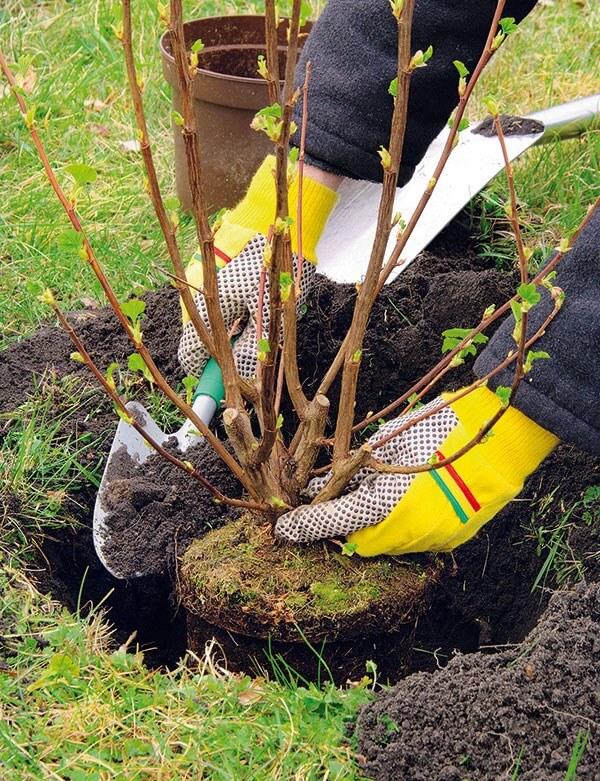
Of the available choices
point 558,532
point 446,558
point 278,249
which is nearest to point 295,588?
point 446,558

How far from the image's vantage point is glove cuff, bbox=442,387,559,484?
1.66m

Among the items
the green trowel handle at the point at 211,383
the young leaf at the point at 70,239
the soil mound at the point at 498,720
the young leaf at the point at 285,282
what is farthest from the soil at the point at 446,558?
the young leaf at the point at 70,239

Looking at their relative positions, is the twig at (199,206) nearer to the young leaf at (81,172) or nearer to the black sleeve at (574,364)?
the young leaf at (81,172)

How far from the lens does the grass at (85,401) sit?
138 centimetres

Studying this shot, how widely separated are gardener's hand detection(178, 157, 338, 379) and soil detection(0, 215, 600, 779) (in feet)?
0.82

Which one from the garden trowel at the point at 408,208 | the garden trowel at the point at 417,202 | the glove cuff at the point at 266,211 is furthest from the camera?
the garden trowel at the point at 417,202

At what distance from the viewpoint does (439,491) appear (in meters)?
1.65

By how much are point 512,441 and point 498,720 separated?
52 cm

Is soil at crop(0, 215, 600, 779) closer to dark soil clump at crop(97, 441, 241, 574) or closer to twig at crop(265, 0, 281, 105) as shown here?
dark soil clump at crop(97, 441, 241, 574)

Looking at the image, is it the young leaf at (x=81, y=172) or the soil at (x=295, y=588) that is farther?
the soil at (x=295, y=588)

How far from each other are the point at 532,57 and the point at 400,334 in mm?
1930

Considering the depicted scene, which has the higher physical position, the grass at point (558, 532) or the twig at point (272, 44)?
the twig at point (272, 44)

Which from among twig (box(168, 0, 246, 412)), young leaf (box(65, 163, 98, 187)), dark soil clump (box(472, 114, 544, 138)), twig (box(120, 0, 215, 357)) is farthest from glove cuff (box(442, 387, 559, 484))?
dark soil clump (box(472, 114, 544, 138))

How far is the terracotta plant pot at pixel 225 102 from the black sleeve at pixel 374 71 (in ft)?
A: 2.53
